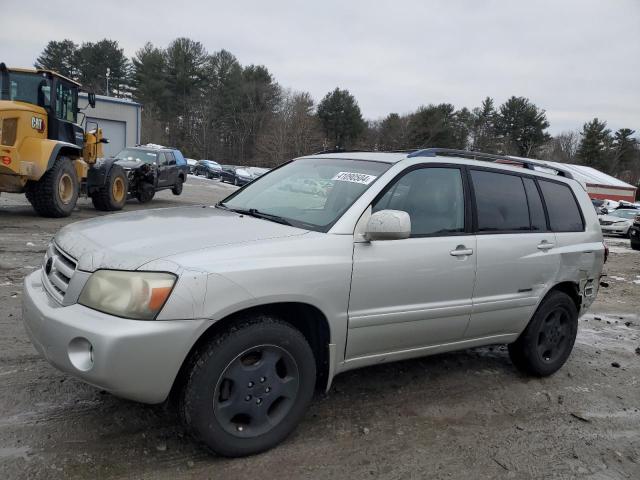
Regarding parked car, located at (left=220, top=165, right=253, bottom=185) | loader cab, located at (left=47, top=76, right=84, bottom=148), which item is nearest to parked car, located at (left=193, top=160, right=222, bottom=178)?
parked car, located at (left=220, top=165, right=253, bottom=185)

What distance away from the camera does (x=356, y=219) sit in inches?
125

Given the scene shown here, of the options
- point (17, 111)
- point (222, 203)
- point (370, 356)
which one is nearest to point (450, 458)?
point (370, 356)

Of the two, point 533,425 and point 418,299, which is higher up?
point 418,299

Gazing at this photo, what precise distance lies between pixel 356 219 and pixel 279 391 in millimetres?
1096

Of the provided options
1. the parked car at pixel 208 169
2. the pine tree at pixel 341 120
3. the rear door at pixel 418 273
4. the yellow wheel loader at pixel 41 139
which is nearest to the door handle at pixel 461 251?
the rear door at pixel 418 273

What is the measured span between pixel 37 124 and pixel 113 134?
22655 millimetres

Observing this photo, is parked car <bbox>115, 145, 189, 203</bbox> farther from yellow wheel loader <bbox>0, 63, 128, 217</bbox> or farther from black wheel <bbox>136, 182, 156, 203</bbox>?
yellow wheel loader <bbox>0, 63, 128, 217</bbox>

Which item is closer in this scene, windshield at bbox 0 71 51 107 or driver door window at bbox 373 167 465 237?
driver door window at bbox 373 167 465 237

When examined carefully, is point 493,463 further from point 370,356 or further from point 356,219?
point 356,219

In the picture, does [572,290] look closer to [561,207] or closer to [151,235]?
[561,207]

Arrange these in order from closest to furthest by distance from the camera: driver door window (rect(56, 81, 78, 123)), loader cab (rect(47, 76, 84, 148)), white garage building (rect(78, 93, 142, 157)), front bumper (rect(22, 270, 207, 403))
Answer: front bumper (rect(22, 270, 207, 403))
loader cab (rect(47, 76, 84, 148))
driver door window (rect(56, 81, 78, 123))
white garage building (rect(78, 93, 142, 157))

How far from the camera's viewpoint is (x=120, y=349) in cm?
238

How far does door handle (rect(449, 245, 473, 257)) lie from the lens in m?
3.54

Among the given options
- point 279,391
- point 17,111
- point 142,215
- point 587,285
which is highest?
point 17,111
